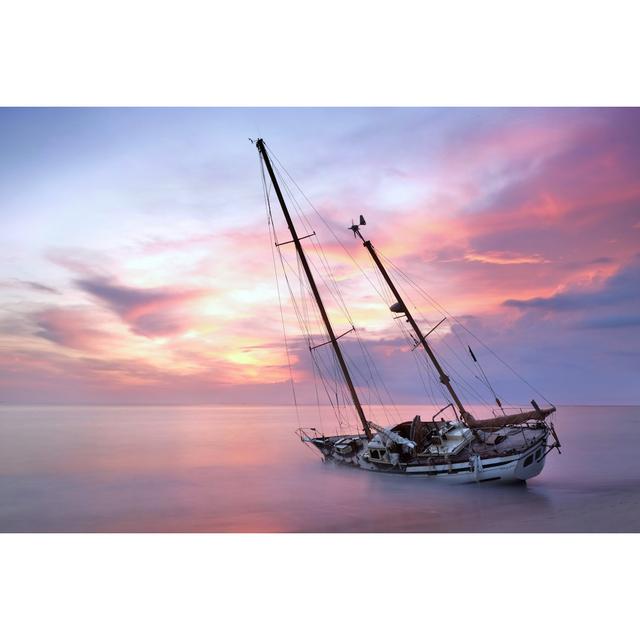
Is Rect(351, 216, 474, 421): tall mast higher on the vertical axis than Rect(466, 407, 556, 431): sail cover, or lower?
higher

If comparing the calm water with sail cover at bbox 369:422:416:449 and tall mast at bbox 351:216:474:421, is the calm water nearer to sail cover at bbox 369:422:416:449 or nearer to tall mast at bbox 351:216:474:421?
sail cover at bbox 369:422:416:449

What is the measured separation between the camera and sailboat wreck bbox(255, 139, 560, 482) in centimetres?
1349

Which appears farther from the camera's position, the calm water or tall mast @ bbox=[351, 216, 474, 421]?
tall mast @ bbox=[351, 216, 474, 421]

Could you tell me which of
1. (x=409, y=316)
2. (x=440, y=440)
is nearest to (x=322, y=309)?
(x=409, y=316)

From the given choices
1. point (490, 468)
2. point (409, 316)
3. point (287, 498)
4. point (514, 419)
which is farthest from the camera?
point (409, 316)

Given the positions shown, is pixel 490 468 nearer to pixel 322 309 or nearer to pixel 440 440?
pixel 440 440

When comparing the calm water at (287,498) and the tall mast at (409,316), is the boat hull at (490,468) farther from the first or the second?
the tall mast at (409,316)

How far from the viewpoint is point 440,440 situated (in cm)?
1455

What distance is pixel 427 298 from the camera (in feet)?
54.4

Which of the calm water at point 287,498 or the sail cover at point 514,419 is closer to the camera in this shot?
the calm water at point 287,498

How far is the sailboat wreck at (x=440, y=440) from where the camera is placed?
13.5 m

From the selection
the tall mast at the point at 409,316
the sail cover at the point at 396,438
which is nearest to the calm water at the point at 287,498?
the sail cover at the point at 396,438

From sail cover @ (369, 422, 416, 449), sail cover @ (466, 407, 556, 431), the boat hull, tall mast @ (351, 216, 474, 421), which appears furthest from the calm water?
tall mast @ (351, 216, 474, 421)
